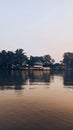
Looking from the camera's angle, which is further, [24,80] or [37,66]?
[37,66]

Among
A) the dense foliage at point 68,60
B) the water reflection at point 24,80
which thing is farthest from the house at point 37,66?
the water reflection at point 24,80

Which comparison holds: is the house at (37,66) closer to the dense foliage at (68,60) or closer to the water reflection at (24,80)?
the dense foliage at (68,60)

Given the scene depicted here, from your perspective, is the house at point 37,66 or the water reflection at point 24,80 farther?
the house at point 37,66

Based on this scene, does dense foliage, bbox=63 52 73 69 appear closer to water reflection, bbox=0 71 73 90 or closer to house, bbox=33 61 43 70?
house, bbox=33 61 43 70

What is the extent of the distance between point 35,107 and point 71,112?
→ 10.1 ft

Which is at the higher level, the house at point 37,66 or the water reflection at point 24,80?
the house at point 37,66

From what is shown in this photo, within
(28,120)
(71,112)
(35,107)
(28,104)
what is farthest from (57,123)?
(28,104)

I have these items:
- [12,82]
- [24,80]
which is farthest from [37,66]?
[12,82]

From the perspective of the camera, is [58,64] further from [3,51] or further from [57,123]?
[57,123]

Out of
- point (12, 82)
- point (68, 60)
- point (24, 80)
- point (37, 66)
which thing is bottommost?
point (12, 82)

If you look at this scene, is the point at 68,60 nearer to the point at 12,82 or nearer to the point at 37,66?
the point at 37,66

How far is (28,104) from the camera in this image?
78.2 ft

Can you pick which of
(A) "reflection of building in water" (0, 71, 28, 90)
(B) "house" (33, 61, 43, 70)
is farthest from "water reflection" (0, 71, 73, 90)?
(B) "house" (33, 61, 43, 70)

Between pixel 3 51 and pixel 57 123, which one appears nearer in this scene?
pixel 57 123
